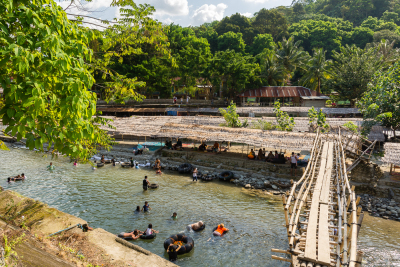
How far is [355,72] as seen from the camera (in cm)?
3347

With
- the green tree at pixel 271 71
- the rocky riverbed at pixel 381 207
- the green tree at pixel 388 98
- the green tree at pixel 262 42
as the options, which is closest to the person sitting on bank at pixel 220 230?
the rocky riverbed at pixel 381 207

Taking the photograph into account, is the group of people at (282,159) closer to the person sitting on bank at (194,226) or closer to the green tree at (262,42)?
the person sitting on bank at (194,226)

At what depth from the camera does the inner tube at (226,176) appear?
18703 mm

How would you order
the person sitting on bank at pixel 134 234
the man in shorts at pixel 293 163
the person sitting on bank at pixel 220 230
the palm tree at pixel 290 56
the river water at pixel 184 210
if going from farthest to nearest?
1. the palm tree at pixel 290 56
2. the man in shorts at pixel 293 163
3. the person sitting on bank at pixel 220 230
4. the person sitting on bank at pixel 134 234
5. the river water at pixel 184 210

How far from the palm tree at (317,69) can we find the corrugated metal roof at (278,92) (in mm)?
2087

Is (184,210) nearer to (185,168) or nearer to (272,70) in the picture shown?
(185,168)

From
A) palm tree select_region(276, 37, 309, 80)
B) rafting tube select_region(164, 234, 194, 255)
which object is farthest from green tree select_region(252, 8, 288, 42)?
rafting tube select_region(164, 234, 194, 255)

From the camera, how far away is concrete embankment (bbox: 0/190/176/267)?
4.29 meters

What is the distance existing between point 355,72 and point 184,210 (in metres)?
30.9

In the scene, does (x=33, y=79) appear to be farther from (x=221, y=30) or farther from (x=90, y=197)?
(x=221, y=30)

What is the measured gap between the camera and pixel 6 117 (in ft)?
12.7

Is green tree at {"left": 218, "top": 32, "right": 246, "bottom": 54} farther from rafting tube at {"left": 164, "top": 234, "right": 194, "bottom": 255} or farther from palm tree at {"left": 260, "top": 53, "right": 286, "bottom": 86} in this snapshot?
rafting tube at {"left": 164, "top": 234, "right": 194, "bottom": 255}

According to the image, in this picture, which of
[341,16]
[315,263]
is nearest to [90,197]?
[315,263]

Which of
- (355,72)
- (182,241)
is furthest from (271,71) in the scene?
(182,241)
